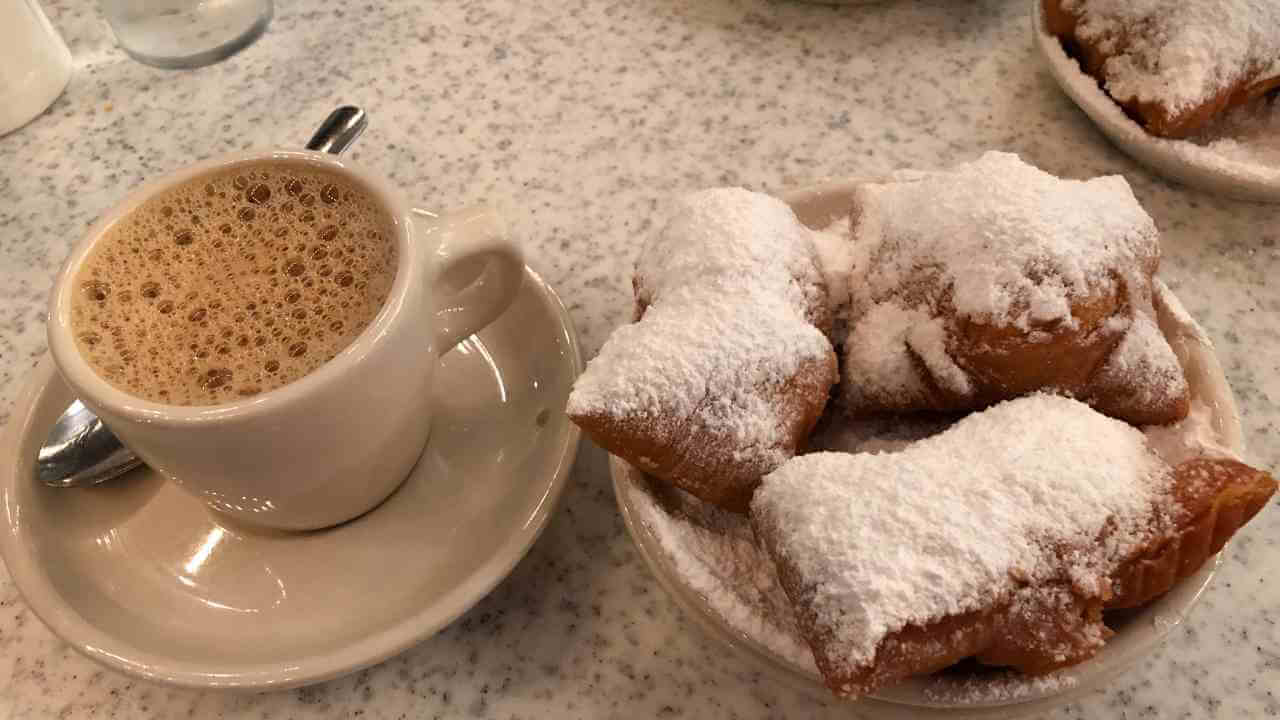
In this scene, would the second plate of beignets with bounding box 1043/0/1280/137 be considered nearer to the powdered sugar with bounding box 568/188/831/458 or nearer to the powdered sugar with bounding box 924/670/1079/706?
the powdered sugar with bounding box 568/188/831/458

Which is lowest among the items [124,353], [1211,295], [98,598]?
[1211,295]

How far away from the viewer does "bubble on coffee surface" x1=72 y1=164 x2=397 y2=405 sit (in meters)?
0.57

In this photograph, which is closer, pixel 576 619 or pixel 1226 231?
pixel 576 619

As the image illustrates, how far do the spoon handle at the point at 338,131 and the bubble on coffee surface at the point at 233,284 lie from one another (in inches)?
9.9

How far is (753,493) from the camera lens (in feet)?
1.86

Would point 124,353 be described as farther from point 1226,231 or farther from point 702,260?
point 1226,231

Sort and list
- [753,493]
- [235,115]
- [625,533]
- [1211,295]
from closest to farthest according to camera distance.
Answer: [753,493] < [625,533] < [1211,295] < [235,115]

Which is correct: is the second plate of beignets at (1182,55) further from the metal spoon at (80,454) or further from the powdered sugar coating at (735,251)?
the metal spoon at (80,454)

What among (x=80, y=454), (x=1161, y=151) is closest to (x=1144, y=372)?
(x=1161, y=151)

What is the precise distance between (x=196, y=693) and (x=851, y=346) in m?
0.50

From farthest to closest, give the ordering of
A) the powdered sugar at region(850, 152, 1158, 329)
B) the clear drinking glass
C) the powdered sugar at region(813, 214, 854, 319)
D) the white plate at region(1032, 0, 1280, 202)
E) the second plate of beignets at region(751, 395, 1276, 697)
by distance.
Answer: the clear drinking glass
the white plate at region(1032, 0, 1280, 202)
the powdered sugar at region(813, 214, 854, 319)
the powdered sugar at region(850, 152, 1158, 329)
the second plate of beignets at region(751, 395, 1276, 697)

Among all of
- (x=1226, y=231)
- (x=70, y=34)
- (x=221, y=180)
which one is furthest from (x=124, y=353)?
(x=1226, y=231)

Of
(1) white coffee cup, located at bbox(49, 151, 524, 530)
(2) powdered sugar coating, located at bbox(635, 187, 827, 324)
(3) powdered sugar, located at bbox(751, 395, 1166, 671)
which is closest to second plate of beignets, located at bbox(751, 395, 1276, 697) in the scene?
(3) powdered sugar, located at bbox(751, 395, 1166, 671)

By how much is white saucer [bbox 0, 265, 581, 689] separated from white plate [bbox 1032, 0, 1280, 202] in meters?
0.54
